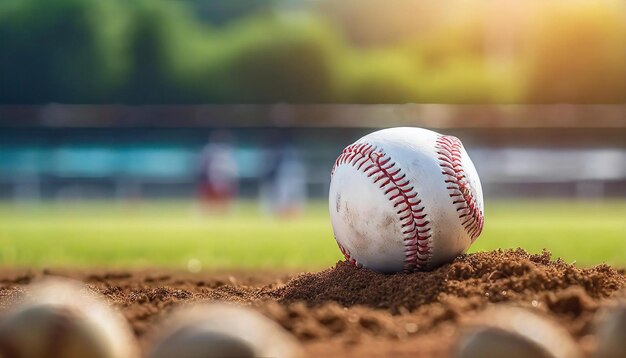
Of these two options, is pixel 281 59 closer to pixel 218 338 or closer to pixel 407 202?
pixel 407 202

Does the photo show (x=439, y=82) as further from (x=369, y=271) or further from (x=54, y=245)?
(x=369, y=271)

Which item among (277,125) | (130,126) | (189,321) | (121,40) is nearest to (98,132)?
(130,126)

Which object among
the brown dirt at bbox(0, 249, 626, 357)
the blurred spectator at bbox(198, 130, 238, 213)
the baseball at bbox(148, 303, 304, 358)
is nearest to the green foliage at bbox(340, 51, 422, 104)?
the blurred spectator at bbox(198, 130, 238, 213)

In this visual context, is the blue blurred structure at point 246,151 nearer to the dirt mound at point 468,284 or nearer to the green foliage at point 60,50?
Result: the green foliage at point 60,50

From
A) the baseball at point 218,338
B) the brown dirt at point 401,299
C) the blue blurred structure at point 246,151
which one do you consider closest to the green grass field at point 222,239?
the brown dirt at point 401,299

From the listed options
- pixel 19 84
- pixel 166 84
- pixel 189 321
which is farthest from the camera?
pixel 166 84
